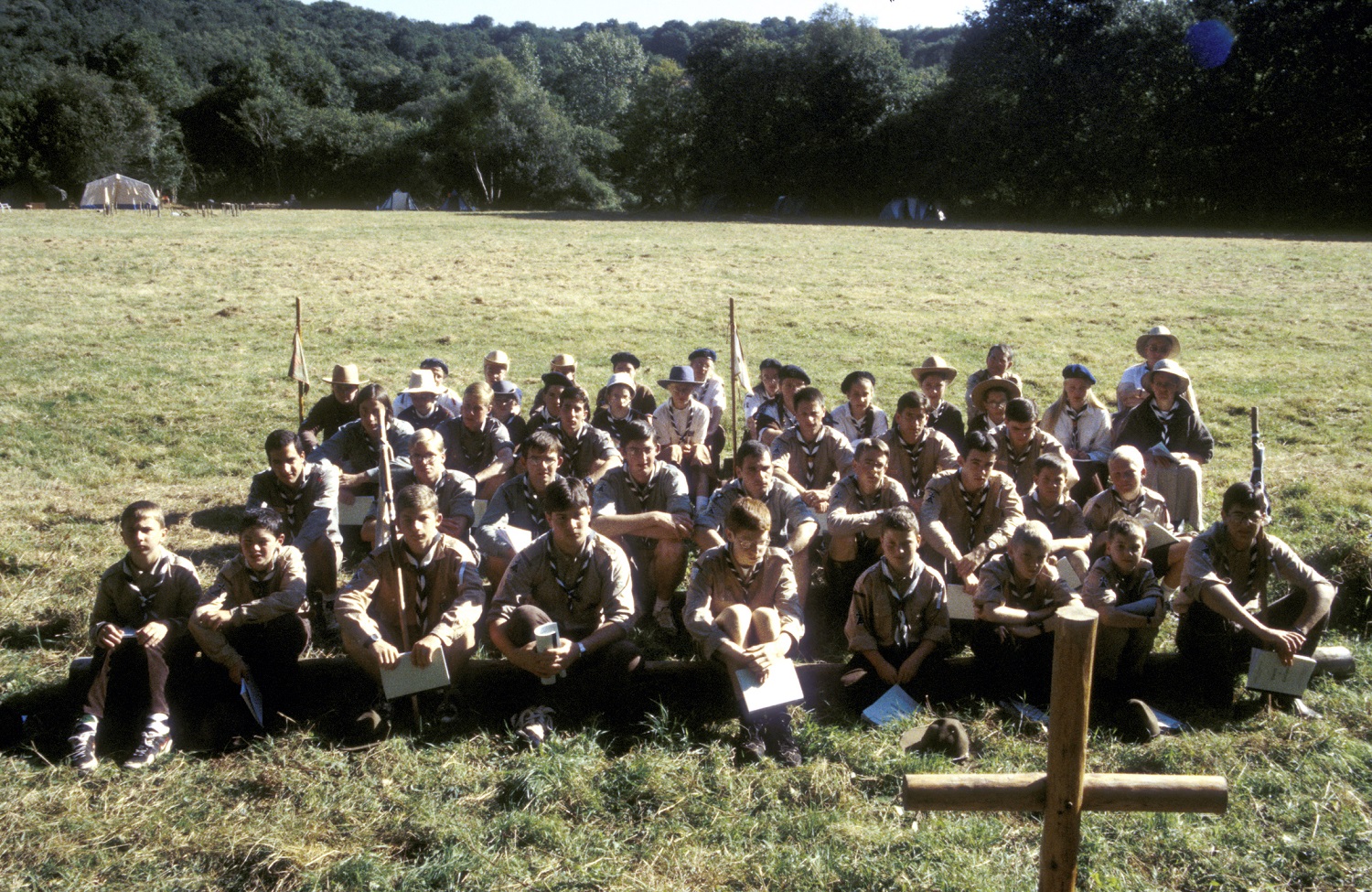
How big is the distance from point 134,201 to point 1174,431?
2010 inches

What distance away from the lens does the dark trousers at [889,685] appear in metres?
5.59

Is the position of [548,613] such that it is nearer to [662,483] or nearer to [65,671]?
[662,483]

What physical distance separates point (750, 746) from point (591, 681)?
97cm

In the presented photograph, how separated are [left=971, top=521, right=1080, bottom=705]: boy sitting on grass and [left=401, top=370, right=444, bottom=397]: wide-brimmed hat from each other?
495 cm

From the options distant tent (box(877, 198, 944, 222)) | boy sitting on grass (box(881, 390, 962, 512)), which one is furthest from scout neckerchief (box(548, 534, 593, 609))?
distant tent (box(877, 198, 944, 222))

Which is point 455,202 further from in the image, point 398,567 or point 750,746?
point 750,746

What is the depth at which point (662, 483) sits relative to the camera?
278 inches

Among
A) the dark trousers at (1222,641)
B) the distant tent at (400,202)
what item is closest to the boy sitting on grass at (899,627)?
the dark trousers at (1222,641)

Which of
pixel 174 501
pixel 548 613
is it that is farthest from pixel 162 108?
pixel 548 613

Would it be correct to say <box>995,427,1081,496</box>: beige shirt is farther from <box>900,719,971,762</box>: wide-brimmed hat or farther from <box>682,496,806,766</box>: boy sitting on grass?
<box>900,719,971,762</box>: wide-brimmed hat

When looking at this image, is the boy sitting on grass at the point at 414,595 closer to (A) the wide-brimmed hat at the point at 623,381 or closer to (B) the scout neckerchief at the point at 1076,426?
(A) the wide-brimmed hat at the point at 623,381

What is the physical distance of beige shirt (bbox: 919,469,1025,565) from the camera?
21.2 feet

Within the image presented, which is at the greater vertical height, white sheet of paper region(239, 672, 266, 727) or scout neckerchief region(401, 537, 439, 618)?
scout neckerchief region(401, 537, 439, 618)

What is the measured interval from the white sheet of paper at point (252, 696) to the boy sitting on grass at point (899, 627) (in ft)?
10.1
